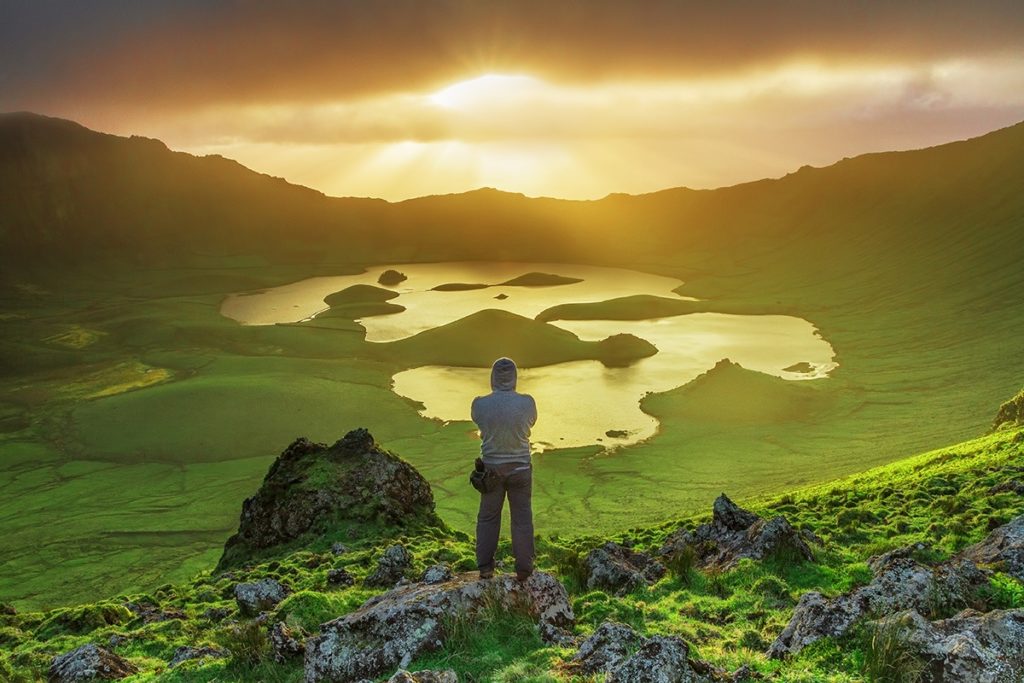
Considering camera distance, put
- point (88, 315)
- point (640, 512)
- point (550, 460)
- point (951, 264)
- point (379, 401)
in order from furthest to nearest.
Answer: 1. point (951, 264)
2. point (88, 315)
3. point (379, 401)
4. point (550, 460)
5. point (640, 512)

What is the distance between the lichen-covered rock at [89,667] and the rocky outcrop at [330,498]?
12.9 meters

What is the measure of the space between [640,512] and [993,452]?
19.9 meters

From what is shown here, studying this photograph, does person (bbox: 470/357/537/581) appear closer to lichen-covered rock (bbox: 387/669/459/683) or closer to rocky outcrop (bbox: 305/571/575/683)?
rocky outcrop (bbox: 305/571/575/683)

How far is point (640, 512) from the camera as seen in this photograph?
143 feet

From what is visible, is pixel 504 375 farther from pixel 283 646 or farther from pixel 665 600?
pixel 665 600

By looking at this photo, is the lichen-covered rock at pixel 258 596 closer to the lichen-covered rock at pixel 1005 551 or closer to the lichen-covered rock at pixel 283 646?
the lichen-covered rock at pixel 283 646

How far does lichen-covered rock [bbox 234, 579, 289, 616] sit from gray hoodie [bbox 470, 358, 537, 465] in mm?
7879

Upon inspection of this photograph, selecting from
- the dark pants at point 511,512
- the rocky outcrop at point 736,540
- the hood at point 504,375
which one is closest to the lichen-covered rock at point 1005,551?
the rocky outcrop at point 736,540

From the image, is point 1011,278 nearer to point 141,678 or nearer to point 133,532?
point 133,532

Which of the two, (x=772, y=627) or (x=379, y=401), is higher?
(x=772, y=627)

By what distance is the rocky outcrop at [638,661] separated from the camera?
805 cm

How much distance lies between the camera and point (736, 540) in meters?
17.4

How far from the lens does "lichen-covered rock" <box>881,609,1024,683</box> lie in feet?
24.3

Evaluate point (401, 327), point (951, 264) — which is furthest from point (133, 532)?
point (951, 264)
